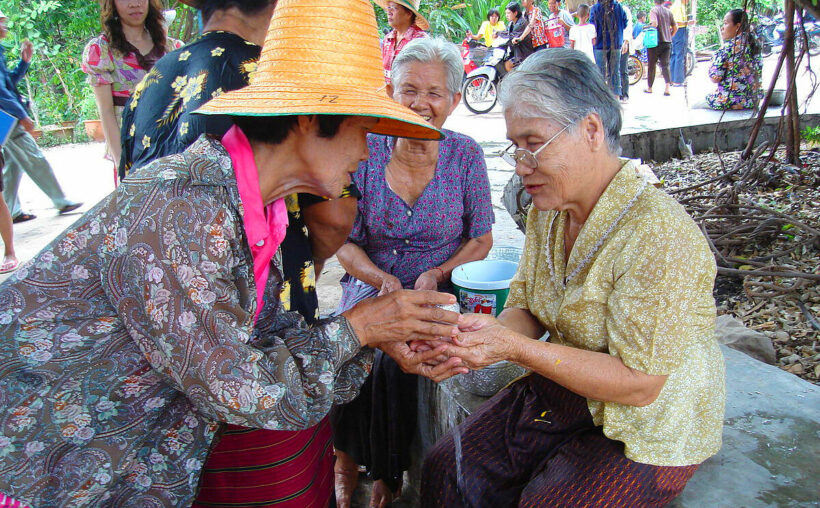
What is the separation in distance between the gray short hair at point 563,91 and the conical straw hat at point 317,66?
39 cm

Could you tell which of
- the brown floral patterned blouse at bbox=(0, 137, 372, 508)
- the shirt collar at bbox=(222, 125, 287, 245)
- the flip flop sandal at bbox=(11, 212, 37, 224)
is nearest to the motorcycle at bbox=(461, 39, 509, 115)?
the flip flop sandal at bbox=(11, 212, 37, 224)

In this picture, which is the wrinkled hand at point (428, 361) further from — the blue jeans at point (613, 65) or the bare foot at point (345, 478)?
the blue jeans at point (613, 65)

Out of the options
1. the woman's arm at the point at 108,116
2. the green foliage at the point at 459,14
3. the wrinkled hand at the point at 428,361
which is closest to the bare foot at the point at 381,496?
the wrinkled hand at the point at 428,361

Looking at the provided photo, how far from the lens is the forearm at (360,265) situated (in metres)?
2.64

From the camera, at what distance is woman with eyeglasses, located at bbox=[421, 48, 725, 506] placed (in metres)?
1.57

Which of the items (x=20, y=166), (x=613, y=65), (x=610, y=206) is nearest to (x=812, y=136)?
(x=613, y=65)

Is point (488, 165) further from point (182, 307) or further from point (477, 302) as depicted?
point (182, 307)

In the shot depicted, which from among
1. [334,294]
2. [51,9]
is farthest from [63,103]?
[334,294]

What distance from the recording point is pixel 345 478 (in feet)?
9.07

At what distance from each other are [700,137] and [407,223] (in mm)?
7149

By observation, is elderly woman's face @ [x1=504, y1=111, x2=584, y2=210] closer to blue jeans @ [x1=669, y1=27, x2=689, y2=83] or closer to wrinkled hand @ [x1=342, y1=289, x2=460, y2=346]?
wrinkled hand @ [x1=342, y1=289, x2=460, y2=346]

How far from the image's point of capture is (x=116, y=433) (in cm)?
146

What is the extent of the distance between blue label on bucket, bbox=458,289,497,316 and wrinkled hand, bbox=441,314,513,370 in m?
0.55

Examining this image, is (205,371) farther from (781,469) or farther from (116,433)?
(781,469)
